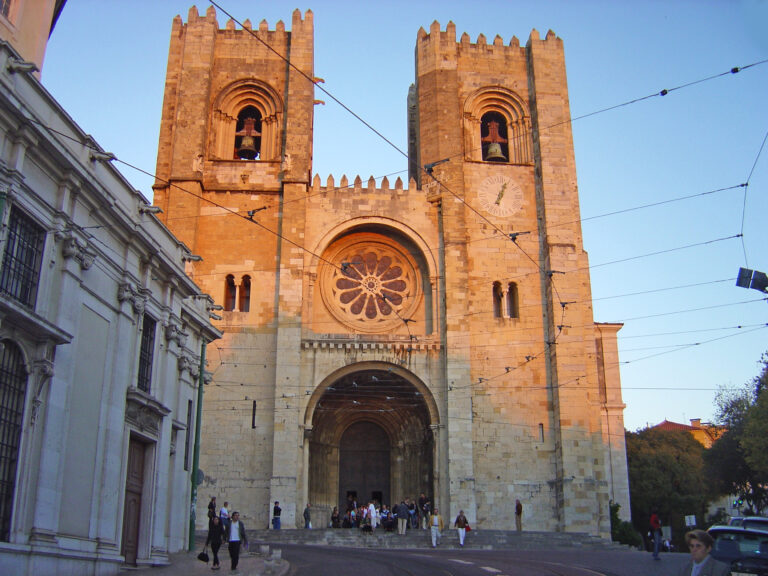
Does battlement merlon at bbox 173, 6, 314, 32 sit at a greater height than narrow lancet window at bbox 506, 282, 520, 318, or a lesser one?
greater

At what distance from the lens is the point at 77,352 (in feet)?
41.9

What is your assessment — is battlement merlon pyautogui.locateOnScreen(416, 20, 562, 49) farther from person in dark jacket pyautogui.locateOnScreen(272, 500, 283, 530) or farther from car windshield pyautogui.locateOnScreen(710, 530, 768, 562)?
car windshield pyautogui.locateOnScreen(710, 530, 768, 562)

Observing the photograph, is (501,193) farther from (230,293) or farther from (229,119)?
(229,119)

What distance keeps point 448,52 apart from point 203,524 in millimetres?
19893

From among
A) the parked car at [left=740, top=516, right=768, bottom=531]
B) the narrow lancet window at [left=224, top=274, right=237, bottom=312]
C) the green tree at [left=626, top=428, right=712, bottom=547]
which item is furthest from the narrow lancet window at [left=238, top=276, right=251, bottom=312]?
the green tree at [left=626, top=428, right=712, bottom=547]

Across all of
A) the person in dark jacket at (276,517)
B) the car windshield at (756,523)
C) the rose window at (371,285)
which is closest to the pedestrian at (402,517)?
the person in dark jacket at (276,517)

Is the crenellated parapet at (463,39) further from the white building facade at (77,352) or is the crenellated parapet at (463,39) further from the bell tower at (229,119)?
the white building facade at (77,352)

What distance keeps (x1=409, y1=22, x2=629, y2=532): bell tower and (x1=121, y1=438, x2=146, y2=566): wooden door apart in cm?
1306

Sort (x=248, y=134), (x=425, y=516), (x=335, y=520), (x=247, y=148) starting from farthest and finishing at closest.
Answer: (x=248, y=134), (x=247, y=148), (x=335, y=520), (x=425, y=516)

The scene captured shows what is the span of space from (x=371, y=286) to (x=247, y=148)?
283 inches

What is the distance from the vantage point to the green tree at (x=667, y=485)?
43375 mm

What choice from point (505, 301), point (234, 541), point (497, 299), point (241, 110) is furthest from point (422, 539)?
point (241, 110)

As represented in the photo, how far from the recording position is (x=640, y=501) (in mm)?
43750

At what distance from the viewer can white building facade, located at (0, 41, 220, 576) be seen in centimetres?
1101
